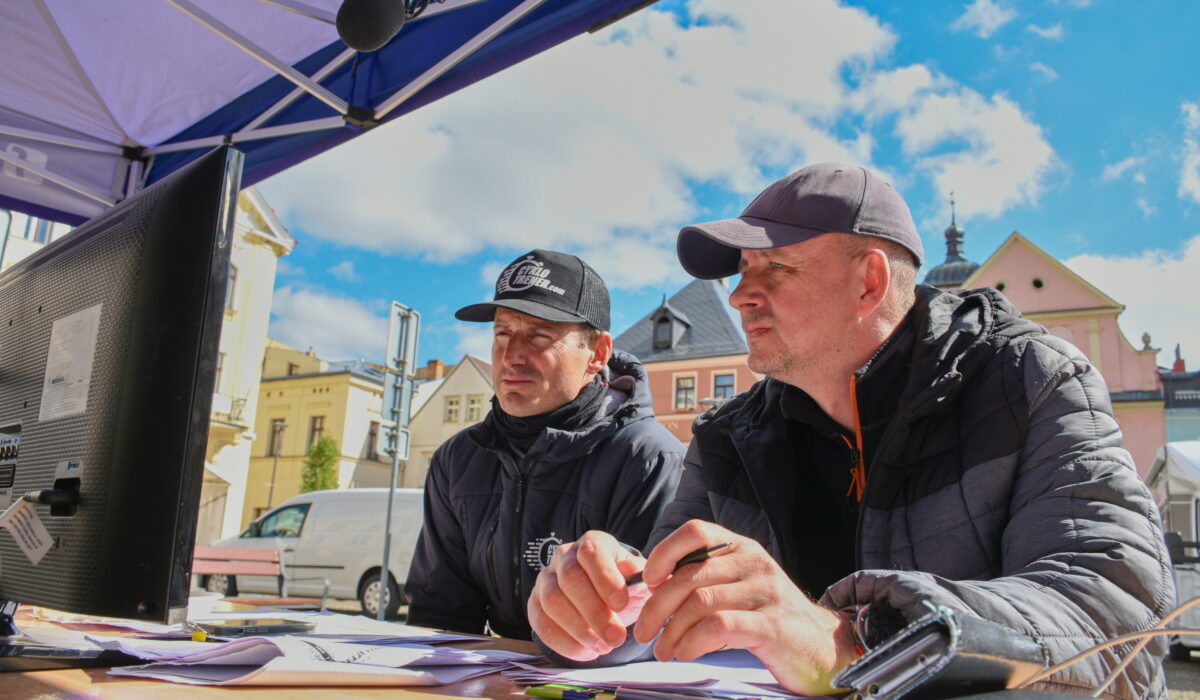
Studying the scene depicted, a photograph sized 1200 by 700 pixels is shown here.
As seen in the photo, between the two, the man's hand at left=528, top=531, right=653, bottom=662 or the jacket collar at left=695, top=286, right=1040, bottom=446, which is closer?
the man's hand at left=528, top=531, right=653, bottom=662

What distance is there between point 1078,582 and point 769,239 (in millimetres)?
924

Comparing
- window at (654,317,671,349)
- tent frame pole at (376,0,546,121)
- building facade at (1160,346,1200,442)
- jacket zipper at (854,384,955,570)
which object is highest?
window at (654,317,671,349)

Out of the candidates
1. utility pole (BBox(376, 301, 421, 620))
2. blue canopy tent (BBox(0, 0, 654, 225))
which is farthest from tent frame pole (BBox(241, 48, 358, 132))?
utility pole (BBox(376, 301, 421, 620))

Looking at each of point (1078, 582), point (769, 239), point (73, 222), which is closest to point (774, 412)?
point (769, 239)

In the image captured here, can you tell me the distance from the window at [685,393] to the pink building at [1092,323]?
10.6 meters

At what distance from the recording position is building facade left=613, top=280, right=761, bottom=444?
2997cm

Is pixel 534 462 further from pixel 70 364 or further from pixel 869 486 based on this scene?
pixel 70 364

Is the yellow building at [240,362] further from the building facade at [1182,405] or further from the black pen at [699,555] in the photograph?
the building facade at [1182,405]

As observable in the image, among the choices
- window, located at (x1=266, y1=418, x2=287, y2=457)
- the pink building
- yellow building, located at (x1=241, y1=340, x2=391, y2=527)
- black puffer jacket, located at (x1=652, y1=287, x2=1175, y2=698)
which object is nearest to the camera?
black puffer jacket, located at (x1=652, y1=287, x2=1175, y2=698)

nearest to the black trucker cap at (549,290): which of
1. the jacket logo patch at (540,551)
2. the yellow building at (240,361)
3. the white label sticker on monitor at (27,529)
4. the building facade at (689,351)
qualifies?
Answer: the jacket logo patch at (540,551)

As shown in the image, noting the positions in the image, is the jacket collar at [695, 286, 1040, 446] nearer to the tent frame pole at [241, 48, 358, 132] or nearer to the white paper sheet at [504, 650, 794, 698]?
the white paper sheet at [504, 650, 794, 698]

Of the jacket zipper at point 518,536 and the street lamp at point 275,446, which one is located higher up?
the street lamp at point 275,446

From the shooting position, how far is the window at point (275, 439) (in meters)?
36.4

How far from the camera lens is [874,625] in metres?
0.88
